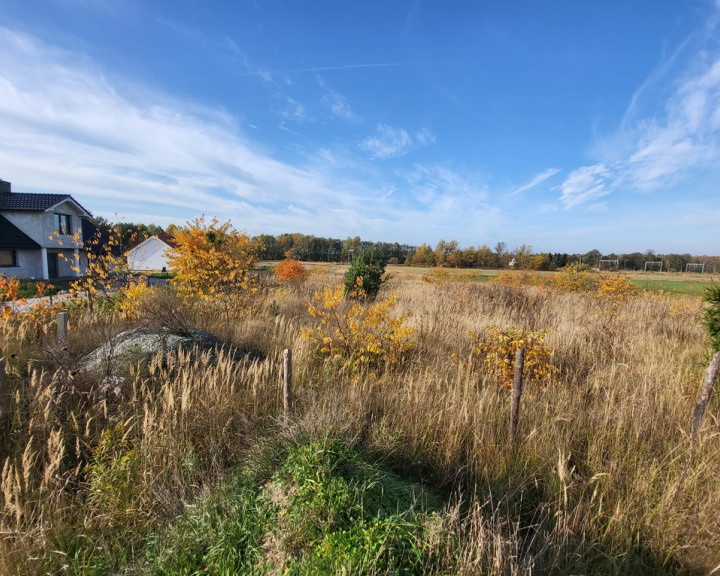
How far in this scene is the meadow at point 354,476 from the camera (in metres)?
1.58

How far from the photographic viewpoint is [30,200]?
22.5 metres

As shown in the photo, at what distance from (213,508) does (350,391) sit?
1.54 meters

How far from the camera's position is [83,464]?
2.42 m

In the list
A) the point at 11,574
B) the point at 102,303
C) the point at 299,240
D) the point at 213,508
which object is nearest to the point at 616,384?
the point at 213,508

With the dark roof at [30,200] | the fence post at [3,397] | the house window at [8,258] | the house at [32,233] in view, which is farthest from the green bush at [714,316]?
the dark roof at [30,200]

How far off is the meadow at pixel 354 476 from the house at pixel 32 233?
24.4m

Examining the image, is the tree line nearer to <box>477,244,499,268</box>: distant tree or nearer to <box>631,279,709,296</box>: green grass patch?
<box>477,244,499,268</box>: distant tree

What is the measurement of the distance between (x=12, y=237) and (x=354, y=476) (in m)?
30.0

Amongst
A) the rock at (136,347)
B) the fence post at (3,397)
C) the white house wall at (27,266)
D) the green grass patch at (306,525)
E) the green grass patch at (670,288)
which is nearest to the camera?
the green grass patch at (306,525)

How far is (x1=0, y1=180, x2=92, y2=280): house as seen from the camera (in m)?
20.7

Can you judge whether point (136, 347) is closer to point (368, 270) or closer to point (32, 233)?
point (368, 270)

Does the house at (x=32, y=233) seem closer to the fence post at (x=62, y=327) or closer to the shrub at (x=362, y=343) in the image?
the fence post at (x=62, y=327)

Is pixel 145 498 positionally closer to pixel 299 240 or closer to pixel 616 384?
pixel 616 384

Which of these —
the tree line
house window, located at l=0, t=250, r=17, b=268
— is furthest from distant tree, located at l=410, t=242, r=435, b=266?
house window, located at l=0, t=250, r=17, b=268
